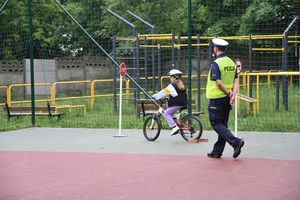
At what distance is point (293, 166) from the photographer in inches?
329

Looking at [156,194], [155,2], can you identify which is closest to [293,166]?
[156,194]

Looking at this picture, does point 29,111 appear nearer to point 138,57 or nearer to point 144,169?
point 138,57

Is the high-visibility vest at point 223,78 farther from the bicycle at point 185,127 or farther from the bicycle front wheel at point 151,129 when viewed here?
the bicycle front wheel at point 151,129

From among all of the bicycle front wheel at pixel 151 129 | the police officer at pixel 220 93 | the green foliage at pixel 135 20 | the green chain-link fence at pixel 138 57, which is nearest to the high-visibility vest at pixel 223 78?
the police officer at pixel 220 93

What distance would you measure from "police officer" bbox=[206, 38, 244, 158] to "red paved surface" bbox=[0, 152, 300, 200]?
39 cm

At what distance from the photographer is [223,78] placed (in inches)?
367

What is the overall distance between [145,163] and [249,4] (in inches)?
907

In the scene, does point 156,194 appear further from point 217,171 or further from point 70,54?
point 70,54

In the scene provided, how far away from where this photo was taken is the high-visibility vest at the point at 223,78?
364 inches

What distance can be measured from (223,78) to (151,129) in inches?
111

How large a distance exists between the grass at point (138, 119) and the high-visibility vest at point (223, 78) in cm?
373

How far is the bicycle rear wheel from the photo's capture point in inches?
438

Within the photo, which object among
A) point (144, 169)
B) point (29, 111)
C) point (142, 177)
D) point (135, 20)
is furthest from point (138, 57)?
point (142, 177)

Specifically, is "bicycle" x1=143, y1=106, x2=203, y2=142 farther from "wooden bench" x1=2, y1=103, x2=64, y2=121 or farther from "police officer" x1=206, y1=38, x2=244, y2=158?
"wooden bench" x1=2, y1=103, x2=64, y2=121
